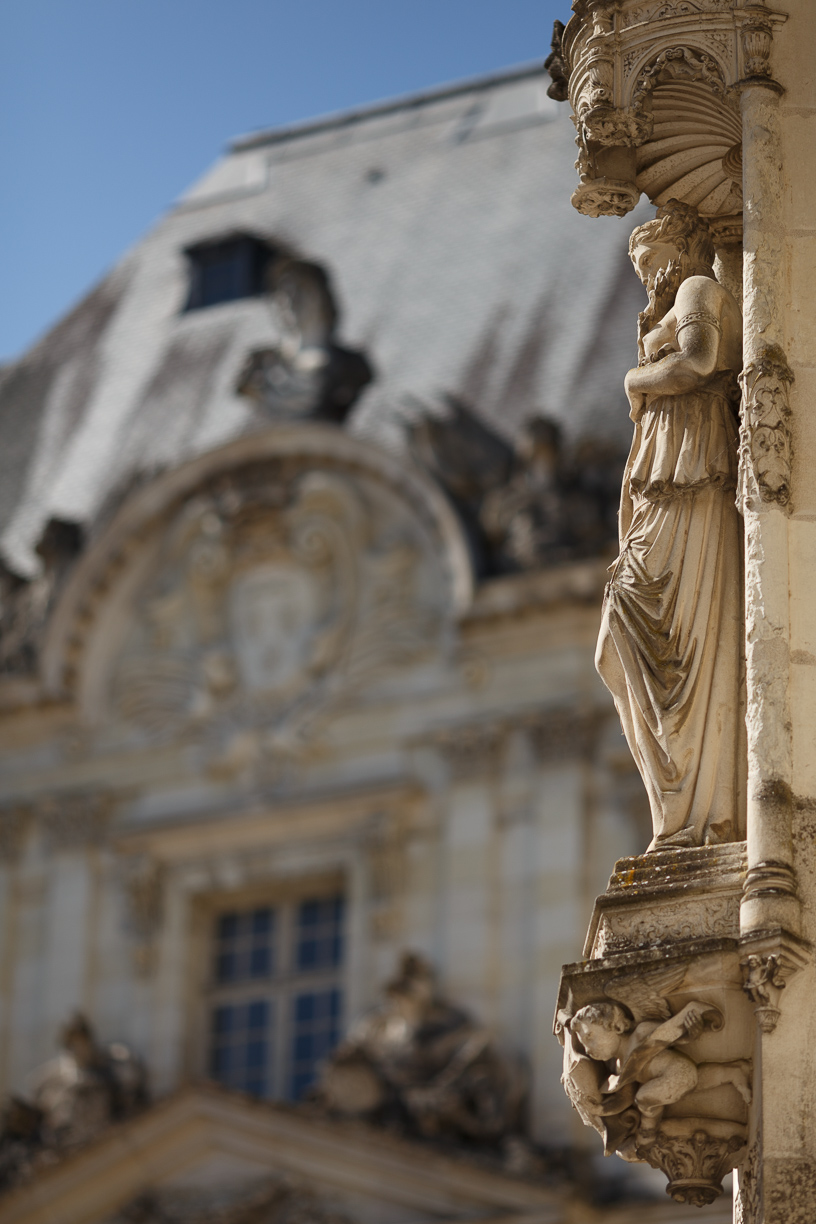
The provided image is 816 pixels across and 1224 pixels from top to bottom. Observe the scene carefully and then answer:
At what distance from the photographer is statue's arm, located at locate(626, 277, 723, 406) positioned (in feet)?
32.0

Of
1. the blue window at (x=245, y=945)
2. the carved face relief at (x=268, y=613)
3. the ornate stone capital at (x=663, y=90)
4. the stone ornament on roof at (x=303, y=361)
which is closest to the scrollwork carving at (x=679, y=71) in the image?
the ornate stone capital at (x=663, y=90)

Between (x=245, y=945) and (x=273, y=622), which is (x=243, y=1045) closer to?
(x=245, y=945)

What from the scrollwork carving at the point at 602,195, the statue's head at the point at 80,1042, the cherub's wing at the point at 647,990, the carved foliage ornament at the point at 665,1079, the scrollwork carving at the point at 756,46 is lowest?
the carved foliage ornament at the point at 665,1079

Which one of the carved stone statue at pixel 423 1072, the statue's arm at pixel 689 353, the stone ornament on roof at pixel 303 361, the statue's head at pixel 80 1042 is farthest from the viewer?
the stone ornament on roof at pixel 303 361

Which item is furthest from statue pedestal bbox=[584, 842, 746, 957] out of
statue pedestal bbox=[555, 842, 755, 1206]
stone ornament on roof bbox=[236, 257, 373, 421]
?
stone ornament on roof bbox=[236, 257, 373, 421]

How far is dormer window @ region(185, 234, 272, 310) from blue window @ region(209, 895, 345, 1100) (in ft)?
24.4

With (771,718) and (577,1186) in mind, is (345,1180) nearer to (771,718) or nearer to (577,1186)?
(577,1186)

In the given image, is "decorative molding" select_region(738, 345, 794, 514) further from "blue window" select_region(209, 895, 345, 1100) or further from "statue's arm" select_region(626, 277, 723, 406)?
"blue window" select_region(209, 895, 345, 1100)

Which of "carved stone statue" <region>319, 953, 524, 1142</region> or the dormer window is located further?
the dormer window

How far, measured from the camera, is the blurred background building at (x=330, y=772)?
2298cm

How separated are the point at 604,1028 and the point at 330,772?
54.1 ft

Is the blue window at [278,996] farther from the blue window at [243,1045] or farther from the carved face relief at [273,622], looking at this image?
the carved face relief at [273,622]

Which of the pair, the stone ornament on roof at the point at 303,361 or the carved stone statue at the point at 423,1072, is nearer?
the carved stone statue at the point at 423,1072

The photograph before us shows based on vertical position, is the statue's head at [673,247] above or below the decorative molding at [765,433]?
above
